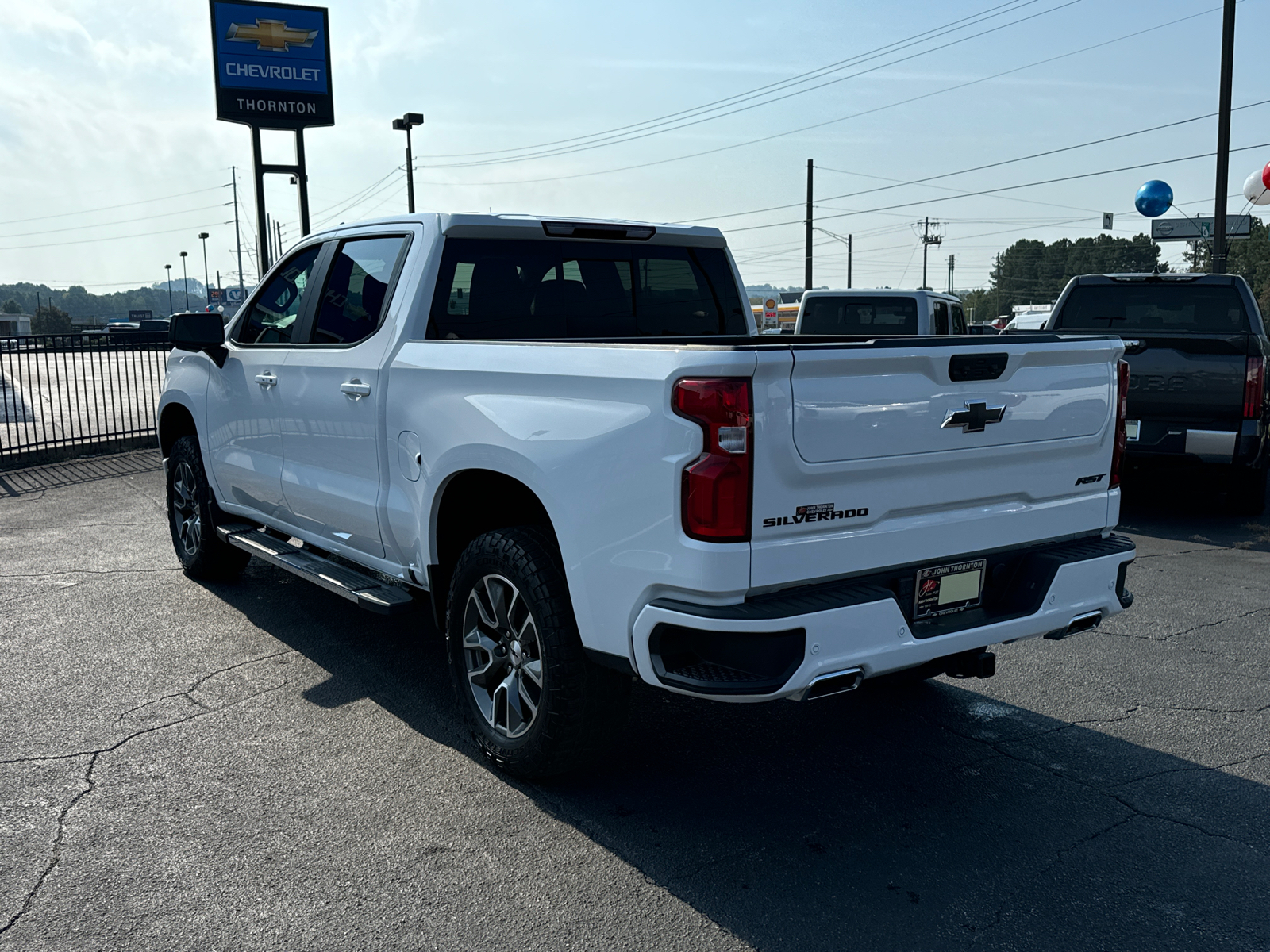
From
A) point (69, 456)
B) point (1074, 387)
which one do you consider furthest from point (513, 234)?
point (69, 456)

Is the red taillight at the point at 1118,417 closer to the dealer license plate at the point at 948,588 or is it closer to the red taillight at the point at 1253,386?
the dealer license plate at the point at 948,588

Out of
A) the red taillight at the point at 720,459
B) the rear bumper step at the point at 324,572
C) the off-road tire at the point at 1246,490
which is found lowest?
the off-road tire at the point at 1246,490

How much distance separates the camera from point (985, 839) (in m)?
3.46

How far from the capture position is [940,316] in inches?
522

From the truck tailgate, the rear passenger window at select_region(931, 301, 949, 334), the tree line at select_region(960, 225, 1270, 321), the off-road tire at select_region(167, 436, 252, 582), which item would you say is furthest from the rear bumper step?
the tree line at select_region(960, 225, 1270, 321)

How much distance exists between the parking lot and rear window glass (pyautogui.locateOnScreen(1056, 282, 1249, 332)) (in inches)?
191

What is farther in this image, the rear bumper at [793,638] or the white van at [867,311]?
the white van at [867,311]

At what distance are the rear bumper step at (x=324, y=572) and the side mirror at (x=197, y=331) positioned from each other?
110cm

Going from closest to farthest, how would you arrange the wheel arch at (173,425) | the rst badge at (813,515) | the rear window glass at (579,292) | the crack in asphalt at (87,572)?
the rst badge at (813,515) → the rear window glass at (579,292) → the wheel arch at (173,425) → the crack in asphalt at (87,572)

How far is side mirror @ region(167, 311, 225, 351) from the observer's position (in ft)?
18.7

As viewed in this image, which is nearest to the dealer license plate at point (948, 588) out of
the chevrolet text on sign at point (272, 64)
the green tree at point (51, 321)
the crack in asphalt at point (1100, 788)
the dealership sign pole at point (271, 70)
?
the crack in asphalt at point (1100, 788)

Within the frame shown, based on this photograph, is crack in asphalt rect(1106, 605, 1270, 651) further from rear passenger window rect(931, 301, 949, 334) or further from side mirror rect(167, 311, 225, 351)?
rear passenger window rect(931, 301, 949, 334)

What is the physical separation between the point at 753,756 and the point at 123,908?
7.29ft

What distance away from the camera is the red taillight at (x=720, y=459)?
2.93m
